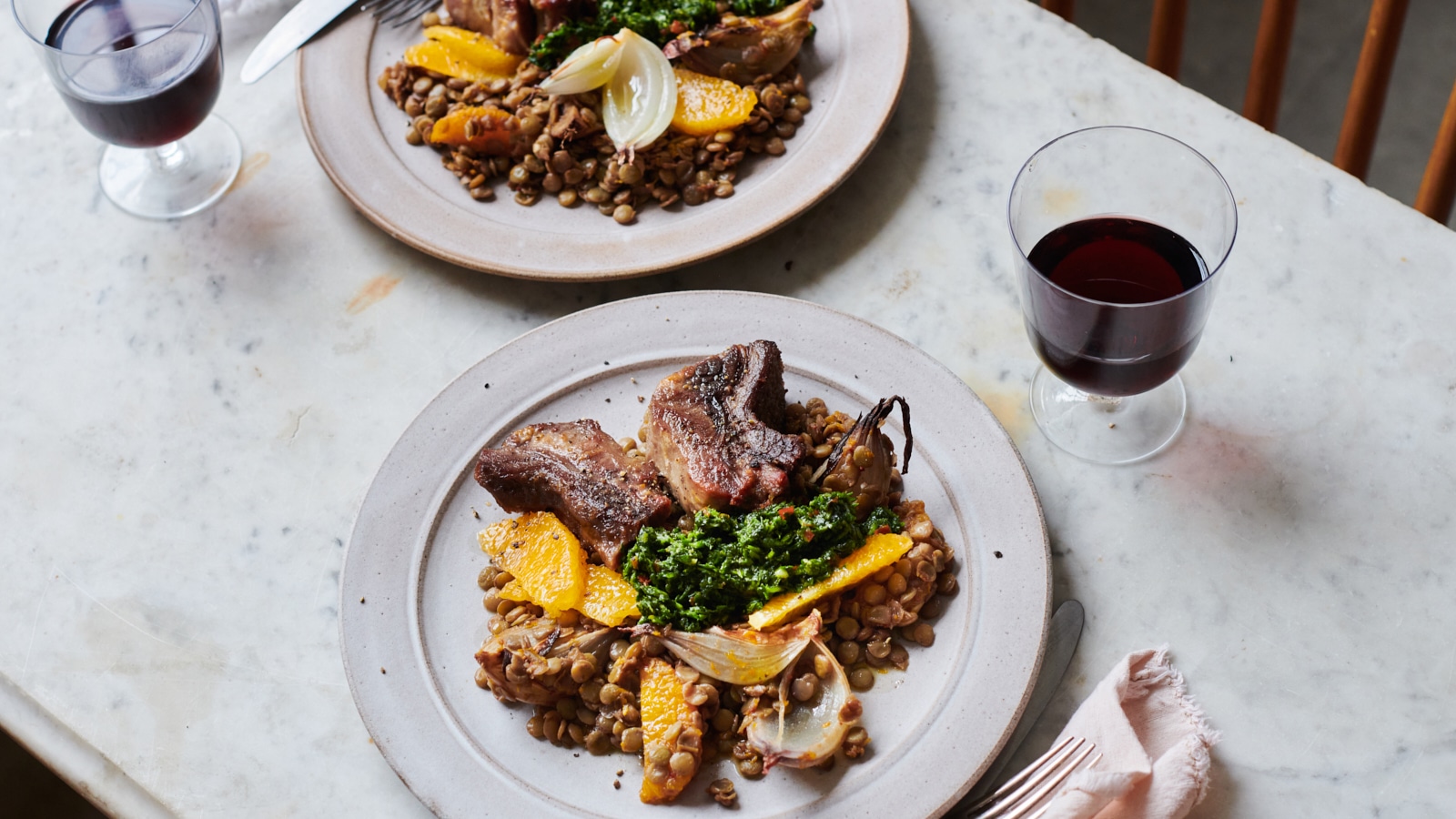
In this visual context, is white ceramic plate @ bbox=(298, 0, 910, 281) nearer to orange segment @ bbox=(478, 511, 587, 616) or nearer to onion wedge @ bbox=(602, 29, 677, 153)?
onion wedge @ bbox=(602, 29, 677, 153)

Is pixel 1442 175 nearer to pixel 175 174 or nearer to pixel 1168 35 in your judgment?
pixel 1168 35

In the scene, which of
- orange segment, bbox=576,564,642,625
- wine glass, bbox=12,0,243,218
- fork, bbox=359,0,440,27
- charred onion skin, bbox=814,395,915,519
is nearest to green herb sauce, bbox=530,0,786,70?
fork, bbox=359,0,440,27

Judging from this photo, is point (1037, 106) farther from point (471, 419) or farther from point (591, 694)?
point (591, 694)

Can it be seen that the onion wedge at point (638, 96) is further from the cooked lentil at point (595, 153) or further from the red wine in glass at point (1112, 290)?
the red wine in glass at point (1112, 290)

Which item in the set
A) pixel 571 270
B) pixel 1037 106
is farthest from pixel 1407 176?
pixel 571 270

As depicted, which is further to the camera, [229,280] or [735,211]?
[229,280]

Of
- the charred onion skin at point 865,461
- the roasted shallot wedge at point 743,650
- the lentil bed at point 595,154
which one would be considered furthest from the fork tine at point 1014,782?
the lentil bed at point 595,154

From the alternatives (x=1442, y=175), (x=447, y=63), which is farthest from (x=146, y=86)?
(x=1442, y=175)
